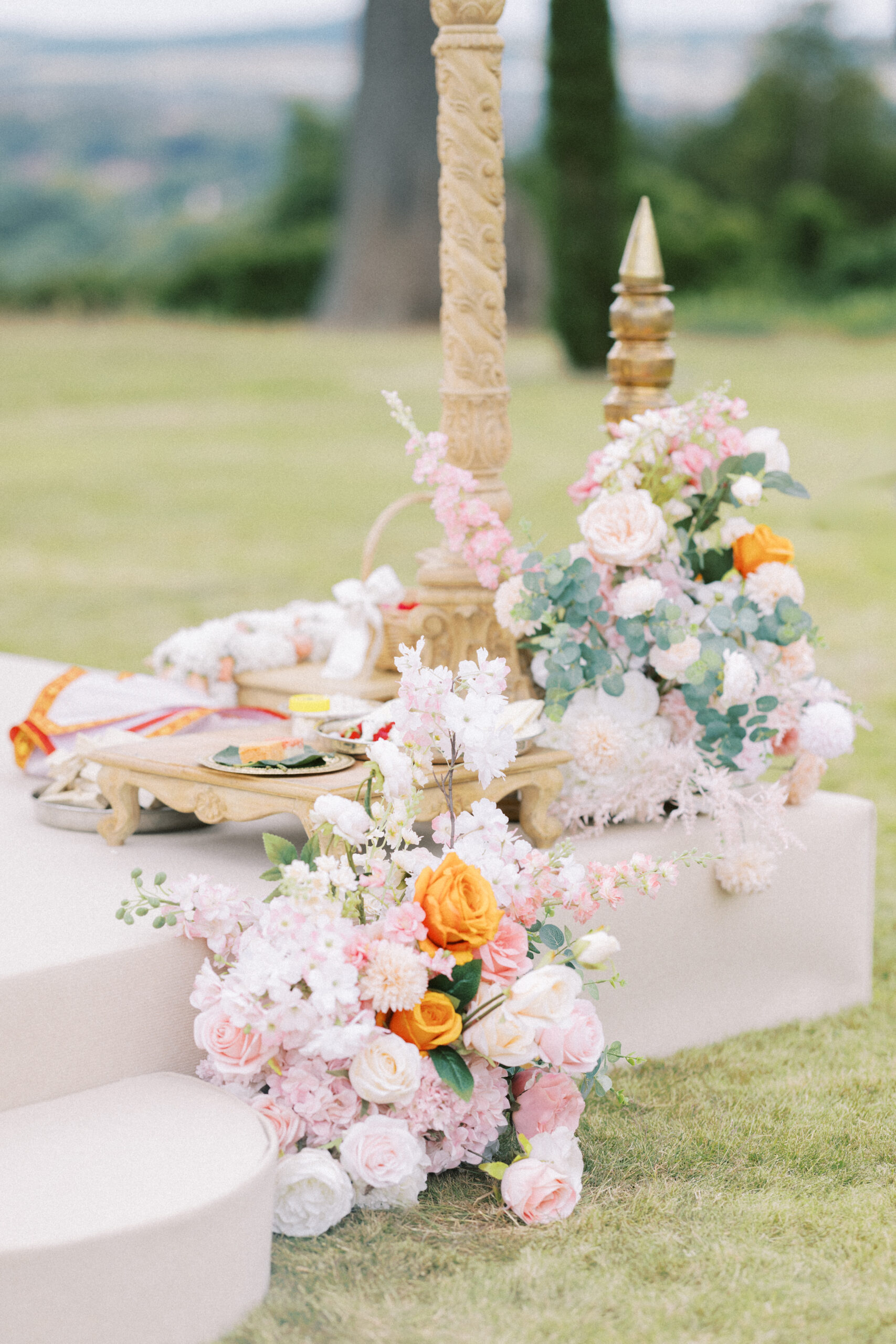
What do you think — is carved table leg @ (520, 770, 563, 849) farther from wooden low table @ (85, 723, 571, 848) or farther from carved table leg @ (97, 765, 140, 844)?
carved table leg @ (97, 765, 140, 844)

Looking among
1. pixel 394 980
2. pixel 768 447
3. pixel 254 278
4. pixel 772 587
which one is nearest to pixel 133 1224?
pixel 394 980

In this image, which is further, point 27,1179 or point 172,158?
point 172,158

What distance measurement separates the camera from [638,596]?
2.85 m

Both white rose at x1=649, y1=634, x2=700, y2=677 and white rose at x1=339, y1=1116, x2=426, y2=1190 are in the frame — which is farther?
white rose at x1=649, y1=634, x2=700, y2=677

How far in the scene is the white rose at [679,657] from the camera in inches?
112

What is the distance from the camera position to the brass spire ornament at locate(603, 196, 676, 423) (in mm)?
3330

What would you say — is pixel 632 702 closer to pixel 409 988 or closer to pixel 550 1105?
pixel 550 1105

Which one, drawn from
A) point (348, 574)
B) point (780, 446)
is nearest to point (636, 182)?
point (348, 574)

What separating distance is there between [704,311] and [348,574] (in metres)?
7.54

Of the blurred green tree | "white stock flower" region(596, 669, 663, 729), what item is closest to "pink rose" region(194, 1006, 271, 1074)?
"white stock flower" region(596, 669, 663, 729)

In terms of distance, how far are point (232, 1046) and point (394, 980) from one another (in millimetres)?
236

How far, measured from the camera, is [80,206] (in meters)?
19.2

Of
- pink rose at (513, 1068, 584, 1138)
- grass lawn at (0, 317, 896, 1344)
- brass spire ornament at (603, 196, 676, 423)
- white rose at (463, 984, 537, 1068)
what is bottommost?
grass lawn at (0, 317, 896, 1344)

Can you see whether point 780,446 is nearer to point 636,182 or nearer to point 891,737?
point 891,737
